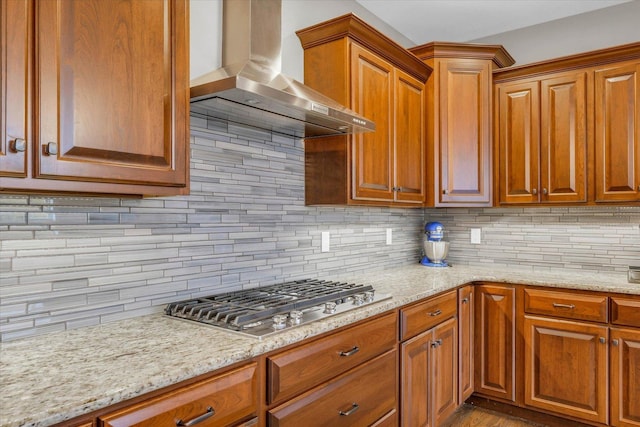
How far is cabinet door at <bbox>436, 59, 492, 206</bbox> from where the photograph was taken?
3086mm

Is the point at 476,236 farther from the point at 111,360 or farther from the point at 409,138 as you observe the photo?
the point at 111,360

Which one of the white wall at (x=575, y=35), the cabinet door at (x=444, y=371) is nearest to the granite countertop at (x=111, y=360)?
the cabinet door at (x=444, y=371)

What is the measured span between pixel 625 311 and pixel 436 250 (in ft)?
4.13

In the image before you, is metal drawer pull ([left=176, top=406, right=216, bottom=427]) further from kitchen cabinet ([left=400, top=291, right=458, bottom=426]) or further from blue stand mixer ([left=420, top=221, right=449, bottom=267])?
blue stand mixer ([left=420, top=221, right=449, bottom=267])

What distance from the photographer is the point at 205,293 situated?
76.6 inches

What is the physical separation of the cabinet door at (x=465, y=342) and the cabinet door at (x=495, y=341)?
68 mm

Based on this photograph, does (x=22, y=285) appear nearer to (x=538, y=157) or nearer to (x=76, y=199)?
(x=76, y=199)

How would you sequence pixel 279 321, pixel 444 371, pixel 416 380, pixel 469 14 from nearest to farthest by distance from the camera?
1. pixel 279 321
2. pixel 416 380
3. pixel 444 371
4. pixel 469 14

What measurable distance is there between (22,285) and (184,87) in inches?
32.4

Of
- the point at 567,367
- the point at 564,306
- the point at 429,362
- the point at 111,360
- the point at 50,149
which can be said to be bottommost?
the point at 567,367

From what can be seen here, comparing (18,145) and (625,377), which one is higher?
(18,145)

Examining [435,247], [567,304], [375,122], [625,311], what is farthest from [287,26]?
[625,311]

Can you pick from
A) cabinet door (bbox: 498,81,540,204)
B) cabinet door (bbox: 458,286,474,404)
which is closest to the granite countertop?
cabinet door (bbox: 458,286,474,404)

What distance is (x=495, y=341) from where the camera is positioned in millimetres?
2838
